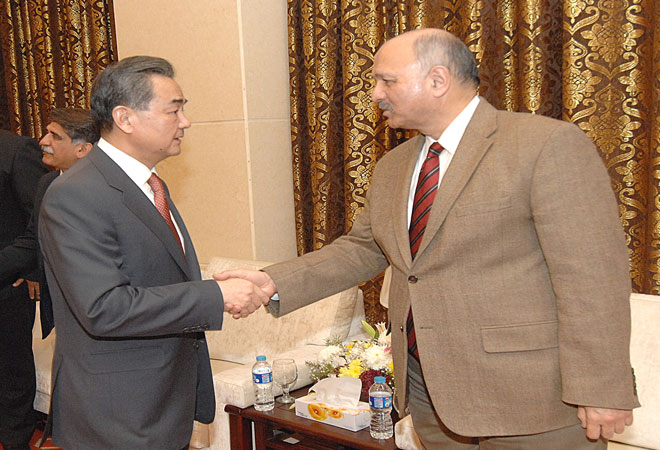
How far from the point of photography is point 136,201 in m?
1.78

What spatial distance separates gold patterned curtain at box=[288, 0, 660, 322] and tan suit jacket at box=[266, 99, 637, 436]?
1.48 metres

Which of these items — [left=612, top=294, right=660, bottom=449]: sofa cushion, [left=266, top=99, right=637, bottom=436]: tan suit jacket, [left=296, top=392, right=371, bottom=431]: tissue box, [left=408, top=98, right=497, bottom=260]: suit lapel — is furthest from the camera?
[left=296, top=392, right=371, bottom=431]: tissue box

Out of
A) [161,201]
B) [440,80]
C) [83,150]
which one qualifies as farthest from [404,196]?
[83,150]

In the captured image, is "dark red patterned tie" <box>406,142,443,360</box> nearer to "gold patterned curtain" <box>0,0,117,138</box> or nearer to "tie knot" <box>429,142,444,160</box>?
"tie knot" <box>429,142,444,160</box>

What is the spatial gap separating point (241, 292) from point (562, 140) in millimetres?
982

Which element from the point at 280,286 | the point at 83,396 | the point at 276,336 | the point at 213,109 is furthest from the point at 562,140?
the point at 213,109

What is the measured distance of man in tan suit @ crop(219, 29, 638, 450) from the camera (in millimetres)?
1476

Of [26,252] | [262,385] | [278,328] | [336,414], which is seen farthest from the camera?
[278,328]

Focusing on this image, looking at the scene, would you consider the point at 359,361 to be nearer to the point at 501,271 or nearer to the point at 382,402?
the point at 382,402

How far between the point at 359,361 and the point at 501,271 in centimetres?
137

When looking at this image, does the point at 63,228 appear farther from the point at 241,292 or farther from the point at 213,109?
the point at 213,109

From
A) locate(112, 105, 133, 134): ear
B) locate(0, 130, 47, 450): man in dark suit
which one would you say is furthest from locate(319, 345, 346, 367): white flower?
locate(0, 130, 47, 450): man in dark suit

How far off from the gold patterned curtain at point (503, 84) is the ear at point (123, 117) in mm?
1901

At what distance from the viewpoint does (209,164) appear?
3994 millimetres
